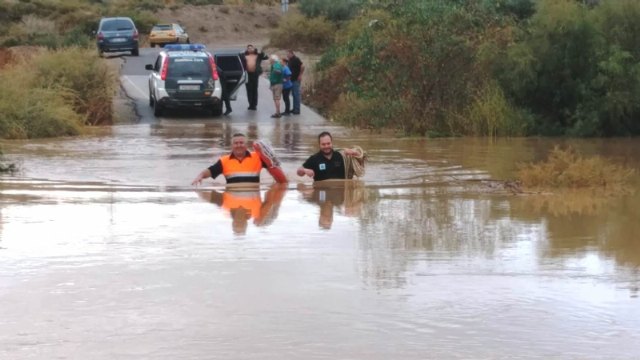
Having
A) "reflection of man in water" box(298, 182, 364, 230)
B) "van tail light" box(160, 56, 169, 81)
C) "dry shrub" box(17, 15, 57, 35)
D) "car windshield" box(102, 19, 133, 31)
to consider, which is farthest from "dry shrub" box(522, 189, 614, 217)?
"dry shrub" box(17, 15, 57, 35)

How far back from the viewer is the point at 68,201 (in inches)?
606

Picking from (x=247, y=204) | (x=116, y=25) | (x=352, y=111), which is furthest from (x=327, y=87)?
(x=247, y=204)

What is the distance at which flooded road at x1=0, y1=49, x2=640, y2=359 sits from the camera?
8.00 m

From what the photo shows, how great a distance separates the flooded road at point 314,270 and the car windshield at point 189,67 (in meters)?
13.0

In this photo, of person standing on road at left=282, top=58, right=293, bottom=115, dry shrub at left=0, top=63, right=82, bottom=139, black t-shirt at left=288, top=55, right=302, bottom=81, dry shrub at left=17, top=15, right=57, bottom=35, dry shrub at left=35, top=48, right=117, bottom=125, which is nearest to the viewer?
dry shrub at left=0, top=63, right=82, bottom=139

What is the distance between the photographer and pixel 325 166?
16.8 m

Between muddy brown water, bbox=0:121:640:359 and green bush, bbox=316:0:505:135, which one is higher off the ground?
green bush, bbox=316:0:505:135

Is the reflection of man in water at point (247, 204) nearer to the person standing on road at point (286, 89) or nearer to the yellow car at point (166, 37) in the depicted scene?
the person standing on road at point (286, 89)

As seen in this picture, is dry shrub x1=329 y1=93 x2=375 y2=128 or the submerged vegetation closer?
the submerged vegetation

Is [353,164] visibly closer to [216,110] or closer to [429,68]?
[429,68]

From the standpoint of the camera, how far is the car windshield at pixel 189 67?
3152 cm

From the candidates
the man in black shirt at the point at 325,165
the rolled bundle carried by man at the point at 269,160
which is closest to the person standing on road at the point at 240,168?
the rolled bundle carried by man at the point at 269,160

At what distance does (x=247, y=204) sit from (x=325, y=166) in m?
2.16

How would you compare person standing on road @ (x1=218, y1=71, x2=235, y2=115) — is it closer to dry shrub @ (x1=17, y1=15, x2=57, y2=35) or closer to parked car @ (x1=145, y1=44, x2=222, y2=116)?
parked car @ (x1=145, y1=44, x2=222, y2=116)
